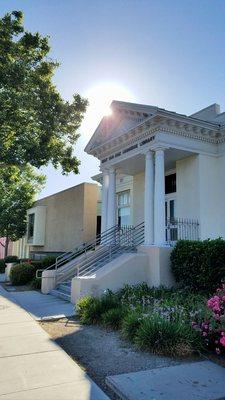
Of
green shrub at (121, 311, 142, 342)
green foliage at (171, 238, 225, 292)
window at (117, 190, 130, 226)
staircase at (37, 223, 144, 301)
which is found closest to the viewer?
green shrub at (121, 311, 142, 342)

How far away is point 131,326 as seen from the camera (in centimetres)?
712

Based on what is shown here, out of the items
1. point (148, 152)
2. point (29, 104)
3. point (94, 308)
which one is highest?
point (29, 104)

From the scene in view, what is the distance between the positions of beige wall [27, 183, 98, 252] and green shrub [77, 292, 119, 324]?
11572 mm

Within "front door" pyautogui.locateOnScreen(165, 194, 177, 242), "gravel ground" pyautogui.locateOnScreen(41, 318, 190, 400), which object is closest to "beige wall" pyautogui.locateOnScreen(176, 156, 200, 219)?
"front door" pyautogui.locateOnScreen(165, 194, 177, 242)

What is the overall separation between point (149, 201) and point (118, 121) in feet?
15.3

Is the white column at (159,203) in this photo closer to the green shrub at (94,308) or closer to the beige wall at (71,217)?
the green shrub at (94,308)

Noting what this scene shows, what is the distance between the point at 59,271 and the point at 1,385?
34.1ft

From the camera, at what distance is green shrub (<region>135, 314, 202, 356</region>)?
240 inches

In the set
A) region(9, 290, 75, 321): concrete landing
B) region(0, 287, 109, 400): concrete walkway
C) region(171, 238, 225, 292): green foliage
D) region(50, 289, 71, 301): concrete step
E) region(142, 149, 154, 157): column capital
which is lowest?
region(0, 287, 109, 400): concrete walkway

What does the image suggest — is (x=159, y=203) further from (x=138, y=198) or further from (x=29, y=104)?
(x=29, y=104)

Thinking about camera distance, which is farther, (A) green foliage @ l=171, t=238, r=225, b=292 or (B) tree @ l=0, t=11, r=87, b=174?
(B) tree @ l=0, t=11, r=87, b=174

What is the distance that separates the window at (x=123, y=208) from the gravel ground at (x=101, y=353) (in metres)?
11.3

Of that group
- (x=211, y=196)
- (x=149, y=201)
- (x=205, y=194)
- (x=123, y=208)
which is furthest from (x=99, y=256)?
(x=123, y=208)

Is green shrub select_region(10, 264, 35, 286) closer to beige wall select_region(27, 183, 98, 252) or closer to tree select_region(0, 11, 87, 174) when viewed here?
beige wall select_region(27, 183, 98, 252)
